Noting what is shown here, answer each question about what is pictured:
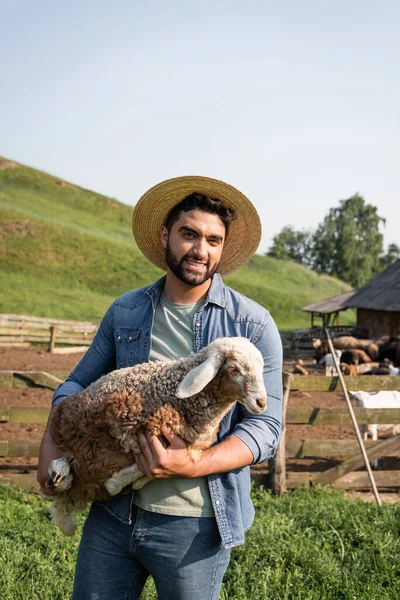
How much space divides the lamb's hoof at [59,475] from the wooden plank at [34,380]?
4.72 m

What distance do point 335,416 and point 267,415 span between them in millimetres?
5126

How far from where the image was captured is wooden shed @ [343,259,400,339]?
3016 cm

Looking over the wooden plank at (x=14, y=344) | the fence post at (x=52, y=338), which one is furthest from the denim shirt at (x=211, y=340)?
the wooden plank at (x=14, y=344)

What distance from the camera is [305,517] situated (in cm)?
575

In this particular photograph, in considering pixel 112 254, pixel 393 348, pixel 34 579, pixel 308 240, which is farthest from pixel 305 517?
pixel 308 240

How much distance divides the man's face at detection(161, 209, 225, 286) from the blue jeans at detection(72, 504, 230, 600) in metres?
1.00

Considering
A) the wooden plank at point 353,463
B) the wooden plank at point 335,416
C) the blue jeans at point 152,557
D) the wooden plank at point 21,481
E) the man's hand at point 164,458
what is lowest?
the wooden plank at point 21,481

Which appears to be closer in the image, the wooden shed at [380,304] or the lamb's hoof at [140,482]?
the lamb's hoof at [140,482]

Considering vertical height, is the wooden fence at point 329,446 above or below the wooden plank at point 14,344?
above

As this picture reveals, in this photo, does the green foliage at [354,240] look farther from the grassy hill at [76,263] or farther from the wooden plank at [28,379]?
the wooden plank at [28,379]

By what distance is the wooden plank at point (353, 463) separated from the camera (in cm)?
713

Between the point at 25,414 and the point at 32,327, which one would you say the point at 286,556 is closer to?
the point at 25,414

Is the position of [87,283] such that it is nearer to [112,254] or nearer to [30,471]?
[112,254]

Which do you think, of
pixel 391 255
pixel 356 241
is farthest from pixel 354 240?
pixel 391 255
